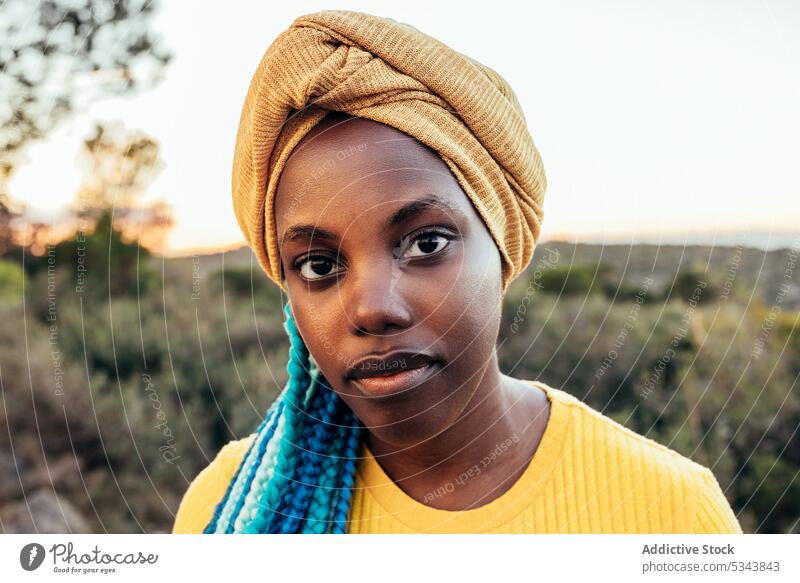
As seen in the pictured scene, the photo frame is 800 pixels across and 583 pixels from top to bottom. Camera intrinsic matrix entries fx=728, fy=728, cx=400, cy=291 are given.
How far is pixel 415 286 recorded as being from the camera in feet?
2.55

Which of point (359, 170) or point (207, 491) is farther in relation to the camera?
point (207, 491)

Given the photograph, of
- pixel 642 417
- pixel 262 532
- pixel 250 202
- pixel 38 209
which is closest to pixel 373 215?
pixel 250 202

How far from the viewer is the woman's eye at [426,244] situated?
78 centimetres

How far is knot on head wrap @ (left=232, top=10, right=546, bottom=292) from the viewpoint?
0.77 metres

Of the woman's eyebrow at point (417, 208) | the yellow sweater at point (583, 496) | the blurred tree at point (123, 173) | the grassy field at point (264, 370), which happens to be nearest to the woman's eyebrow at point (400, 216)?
the woman's eyebrow at point (417, 208)

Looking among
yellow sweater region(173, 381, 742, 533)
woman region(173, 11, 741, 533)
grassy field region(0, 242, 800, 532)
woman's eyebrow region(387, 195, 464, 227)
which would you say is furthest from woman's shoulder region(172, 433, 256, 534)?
grassy field region(0, 242, 800, 532)

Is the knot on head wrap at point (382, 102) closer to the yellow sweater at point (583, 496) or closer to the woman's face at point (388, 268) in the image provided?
the woman's face at point (388, 268)

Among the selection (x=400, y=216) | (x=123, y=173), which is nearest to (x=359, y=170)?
(x=400, y=216)

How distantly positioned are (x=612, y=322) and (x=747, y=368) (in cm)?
46

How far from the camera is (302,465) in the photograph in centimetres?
93

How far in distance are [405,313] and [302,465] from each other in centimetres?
30

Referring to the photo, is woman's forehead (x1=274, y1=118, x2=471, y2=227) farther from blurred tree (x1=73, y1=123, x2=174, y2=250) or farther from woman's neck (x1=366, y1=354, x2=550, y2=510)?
blurred tree (x1=73, y1=123, x2=174, y2=250)
